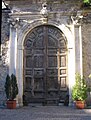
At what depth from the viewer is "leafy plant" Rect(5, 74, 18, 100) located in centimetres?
894

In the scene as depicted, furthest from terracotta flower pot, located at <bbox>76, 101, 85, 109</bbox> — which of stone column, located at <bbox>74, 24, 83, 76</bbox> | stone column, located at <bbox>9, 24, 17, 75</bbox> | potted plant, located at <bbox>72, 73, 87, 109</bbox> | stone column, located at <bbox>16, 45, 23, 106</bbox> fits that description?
stone column, located at <bbox>9, 24, 17, 75</bbox>

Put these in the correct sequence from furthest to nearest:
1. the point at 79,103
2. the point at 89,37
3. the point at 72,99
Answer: the point at 89,37 < the point at 72,99 < the point at 79,103

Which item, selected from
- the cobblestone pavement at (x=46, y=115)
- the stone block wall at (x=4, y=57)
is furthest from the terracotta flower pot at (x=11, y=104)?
the cobblestone pavement at (x=46, y=115)

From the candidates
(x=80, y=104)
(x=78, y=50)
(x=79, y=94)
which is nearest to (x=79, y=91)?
(x=79, y=94)

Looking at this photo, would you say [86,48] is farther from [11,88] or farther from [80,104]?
[11,88]

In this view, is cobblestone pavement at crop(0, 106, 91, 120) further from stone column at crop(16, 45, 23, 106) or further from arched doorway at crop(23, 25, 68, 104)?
arched doorway at crop(23, 25, 68, 104)

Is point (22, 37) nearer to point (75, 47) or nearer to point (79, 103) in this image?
point (75, 47)

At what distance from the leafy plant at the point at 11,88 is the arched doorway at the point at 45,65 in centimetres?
88

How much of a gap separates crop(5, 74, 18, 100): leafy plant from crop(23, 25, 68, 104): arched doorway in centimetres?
88

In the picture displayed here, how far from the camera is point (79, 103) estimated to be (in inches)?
340

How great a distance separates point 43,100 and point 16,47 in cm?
259

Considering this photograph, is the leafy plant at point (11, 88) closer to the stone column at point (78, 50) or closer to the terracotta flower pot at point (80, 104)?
the terracotta flower pot at point (80, 104)

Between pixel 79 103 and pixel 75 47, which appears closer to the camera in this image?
pixel 79 103

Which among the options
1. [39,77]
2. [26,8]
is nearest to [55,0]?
[26,8]
